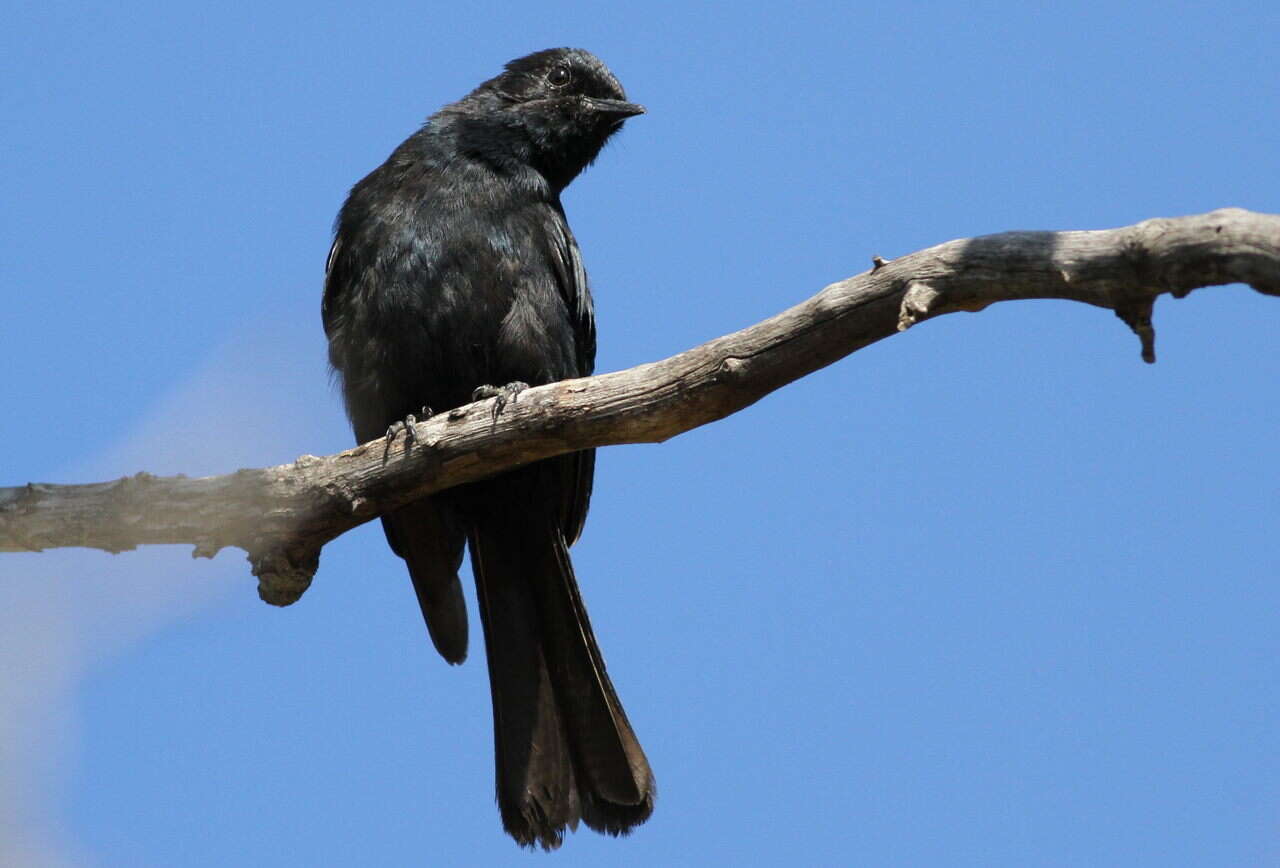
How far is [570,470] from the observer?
6.01m

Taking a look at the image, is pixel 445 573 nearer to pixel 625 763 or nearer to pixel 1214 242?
pixel 625 763

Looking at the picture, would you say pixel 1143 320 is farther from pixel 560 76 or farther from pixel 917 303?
pixel 560 76

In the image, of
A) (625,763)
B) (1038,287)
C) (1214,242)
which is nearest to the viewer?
(1214,242)

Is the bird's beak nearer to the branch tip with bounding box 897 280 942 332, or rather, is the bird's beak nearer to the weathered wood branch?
the weathered wood branch

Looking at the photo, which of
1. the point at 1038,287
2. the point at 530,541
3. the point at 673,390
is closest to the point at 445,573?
the point at 530,541

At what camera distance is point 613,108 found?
6.90 metres

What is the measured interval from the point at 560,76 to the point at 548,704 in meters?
2.99

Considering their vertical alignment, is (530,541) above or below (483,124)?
below

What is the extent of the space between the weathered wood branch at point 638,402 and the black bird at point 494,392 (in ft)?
2.27

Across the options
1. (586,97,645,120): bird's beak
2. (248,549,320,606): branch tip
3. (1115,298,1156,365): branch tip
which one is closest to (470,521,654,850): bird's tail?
(248,549,320,606): branch tip

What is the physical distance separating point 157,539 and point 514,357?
5.19 ft

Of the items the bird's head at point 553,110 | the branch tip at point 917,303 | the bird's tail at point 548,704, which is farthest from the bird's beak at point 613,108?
the branch tip at point 917,303

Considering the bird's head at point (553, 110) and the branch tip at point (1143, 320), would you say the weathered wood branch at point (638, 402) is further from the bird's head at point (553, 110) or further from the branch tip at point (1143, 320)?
the bird's head at point (553, 110)

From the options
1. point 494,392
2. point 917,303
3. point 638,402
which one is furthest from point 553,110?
point 917,303
